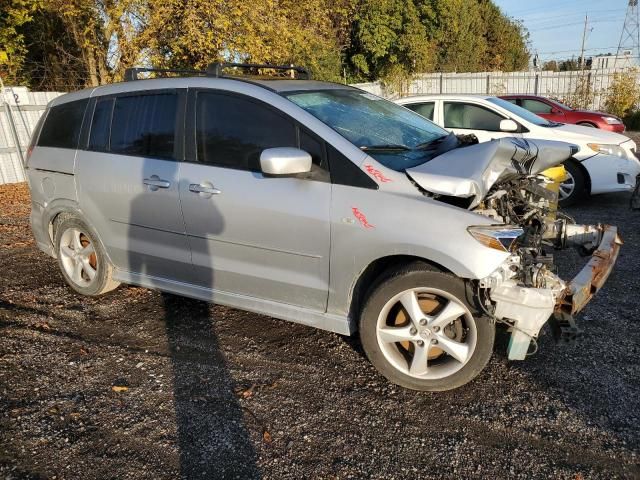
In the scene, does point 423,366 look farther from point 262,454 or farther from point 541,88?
point 541,88

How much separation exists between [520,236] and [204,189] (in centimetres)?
213

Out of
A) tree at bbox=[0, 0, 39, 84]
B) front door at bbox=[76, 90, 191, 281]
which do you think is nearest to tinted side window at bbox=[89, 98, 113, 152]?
front door at bbox=[76, 90, 191, 281]

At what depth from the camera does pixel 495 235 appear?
285 cm

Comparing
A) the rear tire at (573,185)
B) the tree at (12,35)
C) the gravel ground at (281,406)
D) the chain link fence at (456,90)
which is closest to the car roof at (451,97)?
the rear tire at (573,185)

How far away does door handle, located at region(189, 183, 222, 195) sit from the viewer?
3617mm

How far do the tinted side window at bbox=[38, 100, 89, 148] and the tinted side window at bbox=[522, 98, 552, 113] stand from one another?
37.1ft

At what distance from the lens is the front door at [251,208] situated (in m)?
3.31

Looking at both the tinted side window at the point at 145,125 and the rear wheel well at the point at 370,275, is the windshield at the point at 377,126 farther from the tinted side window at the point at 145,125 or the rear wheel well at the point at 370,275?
the tinted side window at the point at 145,125

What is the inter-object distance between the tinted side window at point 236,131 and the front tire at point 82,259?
156 centimetres

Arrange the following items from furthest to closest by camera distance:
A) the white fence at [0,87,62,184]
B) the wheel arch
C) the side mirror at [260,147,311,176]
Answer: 1. the white fence at [0,87,62,184]
2. the wheel arch
3. the side mirror at [260,147,311,176]

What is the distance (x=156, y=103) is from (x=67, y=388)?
2171 mm

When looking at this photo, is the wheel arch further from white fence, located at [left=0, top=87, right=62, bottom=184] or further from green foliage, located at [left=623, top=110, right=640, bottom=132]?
green foliage, located at [left=623, top=110, right=640, bottom=132]

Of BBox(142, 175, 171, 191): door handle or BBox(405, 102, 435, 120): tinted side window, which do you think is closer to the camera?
BBox(142, 175, 171, 191): door handle

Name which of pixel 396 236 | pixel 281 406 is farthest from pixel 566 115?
pixel 281 406
